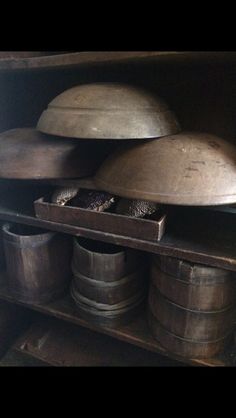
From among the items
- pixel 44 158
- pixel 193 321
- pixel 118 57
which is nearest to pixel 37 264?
pixel 44 158

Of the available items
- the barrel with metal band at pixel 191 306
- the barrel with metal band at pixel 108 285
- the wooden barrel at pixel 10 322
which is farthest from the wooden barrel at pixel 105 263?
the wooden barrel at pixel 10 322

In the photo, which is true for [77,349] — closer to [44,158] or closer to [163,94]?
[44,158]

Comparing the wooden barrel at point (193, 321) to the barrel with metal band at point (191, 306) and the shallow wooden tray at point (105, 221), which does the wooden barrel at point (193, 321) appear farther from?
the shallow wooden tray at point (105, 221)

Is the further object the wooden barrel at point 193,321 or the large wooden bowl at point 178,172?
the wooden barrel at point 193,321

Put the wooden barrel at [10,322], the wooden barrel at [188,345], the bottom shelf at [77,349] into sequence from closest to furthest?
the wooden barrel at [188,345] → the bottom shelf at [77,349] → the wooden barrel at [10,322]

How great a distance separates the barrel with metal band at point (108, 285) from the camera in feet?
4.34

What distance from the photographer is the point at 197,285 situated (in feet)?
3.78

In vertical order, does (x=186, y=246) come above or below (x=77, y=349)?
above

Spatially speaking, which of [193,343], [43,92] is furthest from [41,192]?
[193,343]

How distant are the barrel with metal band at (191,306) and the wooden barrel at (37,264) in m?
0.47

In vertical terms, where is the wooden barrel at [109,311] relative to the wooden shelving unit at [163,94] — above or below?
below

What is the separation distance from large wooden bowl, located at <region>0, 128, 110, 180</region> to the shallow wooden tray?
0.14 metres

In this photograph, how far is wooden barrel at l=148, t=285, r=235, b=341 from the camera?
3.97 ft

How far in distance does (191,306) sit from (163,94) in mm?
1015
